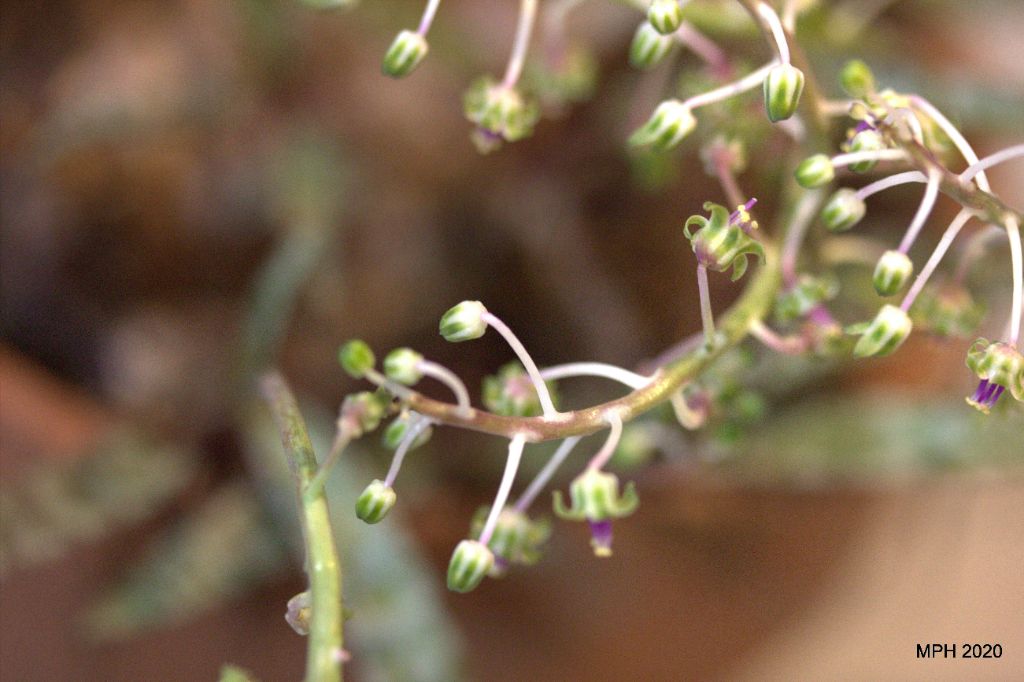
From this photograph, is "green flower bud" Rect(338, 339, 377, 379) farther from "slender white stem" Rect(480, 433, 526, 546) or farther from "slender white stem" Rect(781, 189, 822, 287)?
"slender white stem" Rect(781, 189, 822, 287)

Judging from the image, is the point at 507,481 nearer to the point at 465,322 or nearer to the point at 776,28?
the point at 465,322

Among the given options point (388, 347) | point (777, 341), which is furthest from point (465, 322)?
point (388, 347)

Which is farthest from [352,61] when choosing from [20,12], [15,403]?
[15,403]

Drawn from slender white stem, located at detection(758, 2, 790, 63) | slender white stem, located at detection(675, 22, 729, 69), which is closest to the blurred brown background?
slender white stem, located at detection(675, 22, 729, 69)

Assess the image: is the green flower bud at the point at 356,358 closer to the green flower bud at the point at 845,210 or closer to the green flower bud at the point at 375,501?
the green flower bud at the point at 375,501

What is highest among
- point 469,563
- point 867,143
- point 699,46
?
point 699,46
